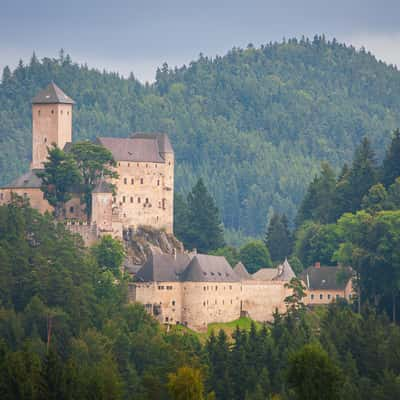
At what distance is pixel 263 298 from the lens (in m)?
116

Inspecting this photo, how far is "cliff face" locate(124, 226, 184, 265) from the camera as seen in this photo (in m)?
120

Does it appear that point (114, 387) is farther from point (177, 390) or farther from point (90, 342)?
point (90, 342)

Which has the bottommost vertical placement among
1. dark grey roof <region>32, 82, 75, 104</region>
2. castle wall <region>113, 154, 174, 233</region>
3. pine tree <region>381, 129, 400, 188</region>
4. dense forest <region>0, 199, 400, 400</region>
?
dense forest <region>0, 199, 400, 400</region>

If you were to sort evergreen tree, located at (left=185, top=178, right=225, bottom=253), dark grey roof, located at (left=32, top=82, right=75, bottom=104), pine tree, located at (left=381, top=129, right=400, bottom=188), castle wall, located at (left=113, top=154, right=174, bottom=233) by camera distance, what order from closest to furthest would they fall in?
1. castle wall, located at (left=113, top=154, right=174, bottom=233)
2. dark grey roof, located at (left=32, top=82, right=75, bottom=104)
3. pine tree, located at (left=381, top=129, right=400, bottom=188)
4. evergreen tree, located at (left=185, top=178, right=225, bottom=253)

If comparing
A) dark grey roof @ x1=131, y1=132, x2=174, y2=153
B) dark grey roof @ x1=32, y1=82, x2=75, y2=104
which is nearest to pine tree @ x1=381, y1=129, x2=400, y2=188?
dark grey roof @ x1=131, y1=132, x2=174, y2=153

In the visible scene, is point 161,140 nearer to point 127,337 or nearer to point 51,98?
point 51,98

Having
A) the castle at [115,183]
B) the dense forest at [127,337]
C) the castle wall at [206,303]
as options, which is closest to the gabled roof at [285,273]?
the dense forest at [127,337]

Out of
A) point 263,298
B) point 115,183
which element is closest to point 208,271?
point 263,298

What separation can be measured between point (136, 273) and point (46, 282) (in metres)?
7.36

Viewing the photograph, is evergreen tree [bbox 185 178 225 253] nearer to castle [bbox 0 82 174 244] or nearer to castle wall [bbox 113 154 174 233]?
castle wall [bbox 113 154 174 233]

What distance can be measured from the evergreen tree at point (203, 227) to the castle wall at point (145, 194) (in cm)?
1220

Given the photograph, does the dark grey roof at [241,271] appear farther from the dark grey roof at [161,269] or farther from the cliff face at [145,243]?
the dark grey roof at [161,269]

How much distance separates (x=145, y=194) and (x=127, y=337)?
64.1ft

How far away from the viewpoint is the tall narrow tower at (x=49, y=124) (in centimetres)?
12381
